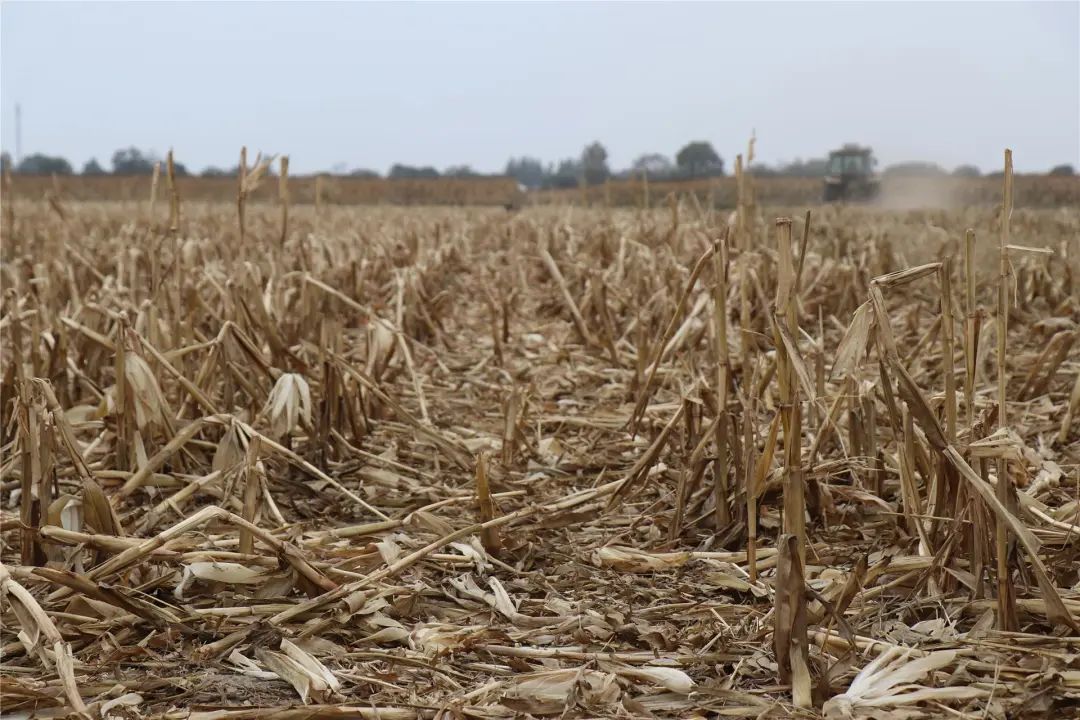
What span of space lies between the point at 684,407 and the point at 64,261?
4711 mm

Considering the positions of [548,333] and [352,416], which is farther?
[548,333]

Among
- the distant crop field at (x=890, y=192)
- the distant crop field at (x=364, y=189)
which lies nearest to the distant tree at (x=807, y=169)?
the distant crop field at (x=890, y=192)

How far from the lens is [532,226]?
12031mm

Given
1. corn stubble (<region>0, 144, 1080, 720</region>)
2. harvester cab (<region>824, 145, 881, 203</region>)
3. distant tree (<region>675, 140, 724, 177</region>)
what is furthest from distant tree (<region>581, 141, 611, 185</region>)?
corn stubble (<region>0, 144, 1080, 720</region>)

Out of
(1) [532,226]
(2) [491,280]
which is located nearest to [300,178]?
(1) [532,226]

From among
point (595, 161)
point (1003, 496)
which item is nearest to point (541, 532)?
point (1003, 496)

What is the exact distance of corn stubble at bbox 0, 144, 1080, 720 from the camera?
170 centimetres

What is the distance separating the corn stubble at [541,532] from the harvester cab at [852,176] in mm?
21849

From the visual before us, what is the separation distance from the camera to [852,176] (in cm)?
2486

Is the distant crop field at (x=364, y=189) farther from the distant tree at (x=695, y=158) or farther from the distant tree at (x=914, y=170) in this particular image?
the distant tree at (x=914, y=170)

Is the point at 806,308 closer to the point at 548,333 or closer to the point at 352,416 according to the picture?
the point at 548,333

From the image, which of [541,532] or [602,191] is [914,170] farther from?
[541,532]

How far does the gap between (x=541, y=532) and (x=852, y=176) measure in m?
24.2

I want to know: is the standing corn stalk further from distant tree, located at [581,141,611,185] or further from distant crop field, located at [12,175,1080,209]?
distant tree, located at [581,141,611,185]
